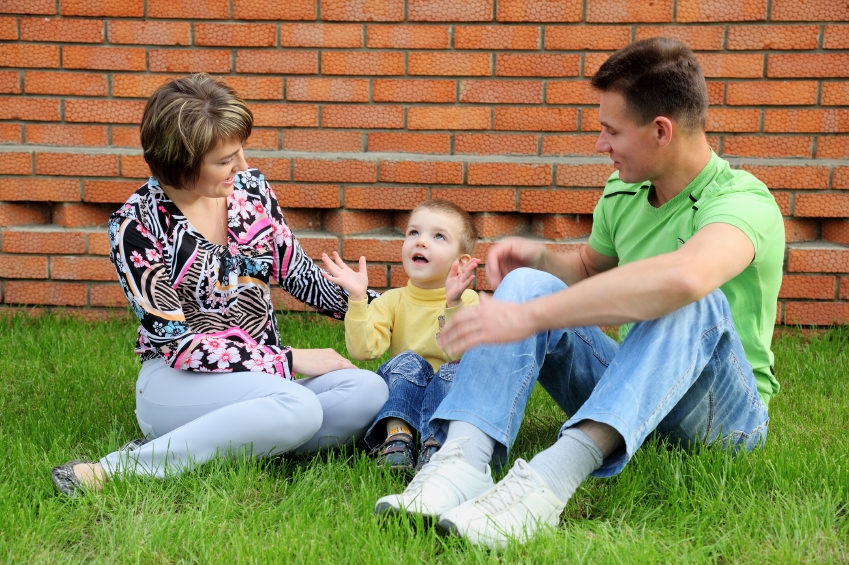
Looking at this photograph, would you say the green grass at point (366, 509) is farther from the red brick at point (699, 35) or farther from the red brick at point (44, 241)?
the red brick at point (699, 35)

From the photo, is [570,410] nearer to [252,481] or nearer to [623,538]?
[623,538]

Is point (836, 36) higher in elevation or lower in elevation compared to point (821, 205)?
higher

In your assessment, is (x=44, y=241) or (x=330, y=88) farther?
(x=44, y=241)

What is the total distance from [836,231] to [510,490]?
2.66m

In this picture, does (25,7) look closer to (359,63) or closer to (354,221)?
(359,63)

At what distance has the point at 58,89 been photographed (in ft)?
13.0

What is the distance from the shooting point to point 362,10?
3.88 meters

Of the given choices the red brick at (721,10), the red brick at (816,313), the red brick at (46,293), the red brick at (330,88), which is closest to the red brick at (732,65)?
the red brick at (721,10)

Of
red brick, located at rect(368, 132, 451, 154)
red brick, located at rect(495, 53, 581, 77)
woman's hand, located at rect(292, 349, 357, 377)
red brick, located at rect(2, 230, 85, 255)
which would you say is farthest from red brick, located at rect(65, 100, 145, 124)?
woman's hand, located at rect(292, 349, 357, 377)

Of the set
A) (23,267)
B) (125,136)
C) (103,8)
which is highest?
(103,8)

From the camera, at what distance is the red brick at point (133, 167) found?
3.98 meters

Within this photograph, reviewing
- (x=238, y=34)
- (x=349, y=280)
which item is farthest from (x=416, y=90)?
(x=349, y=280)

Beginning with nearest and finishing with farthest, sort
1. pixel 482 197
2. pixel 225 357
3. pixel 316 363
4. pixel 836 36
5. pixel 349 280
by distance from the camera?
1. pixel 225 357
2. pixel 349 280
3. pixel 316 363
4. pixel 836 36
5. pixel 482 197

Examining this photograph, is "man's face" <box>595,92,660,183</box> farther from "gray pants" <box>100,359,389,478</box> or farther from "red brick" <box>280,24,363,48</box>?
"red brick" <box>280,24,363,48</box>
